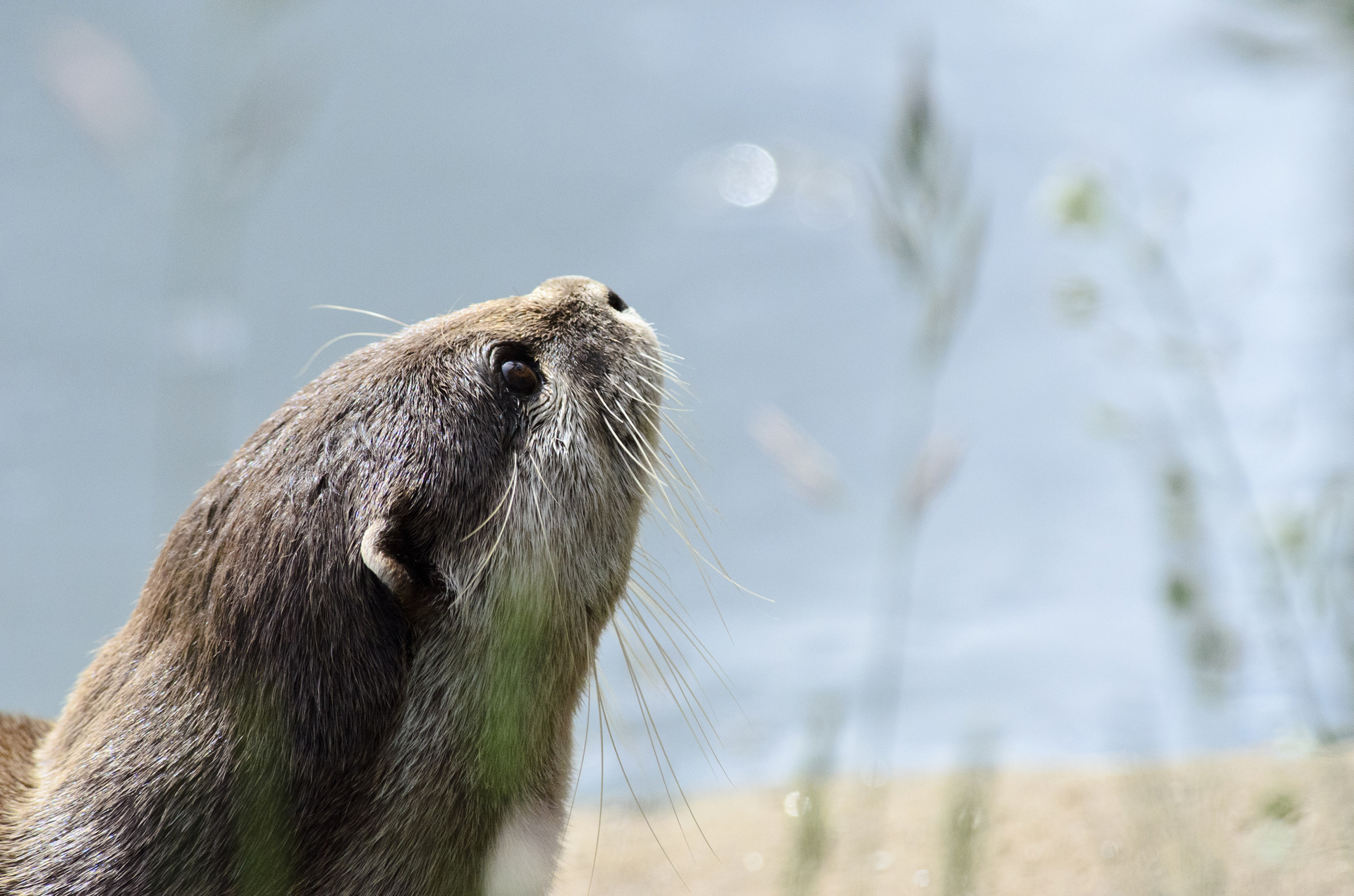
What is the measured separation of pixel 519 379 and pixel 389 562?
58 centimetres

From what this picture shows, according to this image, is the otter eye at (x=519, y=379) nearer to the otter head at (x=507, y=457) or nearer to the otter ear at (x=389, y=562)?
the otter head at (x=507, y=457)

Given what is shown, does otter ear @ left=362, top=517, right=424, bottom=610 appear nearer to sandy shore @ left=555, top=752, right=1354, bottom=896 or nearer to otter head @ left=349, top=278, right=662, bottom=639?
otter head @ left=349, top=278, right=662, bottom=639

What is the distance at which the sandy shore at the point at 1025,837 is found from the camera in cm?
160

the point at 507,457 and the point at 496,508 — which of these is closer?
the point at 496,508

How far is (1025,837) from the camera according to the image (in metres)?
3.79

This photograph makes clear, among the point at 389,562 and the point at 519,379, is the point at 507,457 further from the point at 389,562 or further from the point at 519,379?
the point at 389,562

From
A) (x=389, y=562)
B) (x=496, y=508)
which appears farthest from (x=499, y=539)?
(x=389, y=562)

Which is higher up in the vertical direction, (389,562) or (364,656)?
(389,562)

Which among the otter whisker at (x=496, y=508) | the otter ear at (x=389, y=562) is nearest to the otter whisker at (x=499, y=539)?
the otter whisker at (x=496, y=508)

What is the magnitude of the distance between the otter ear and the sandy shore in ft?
2.10

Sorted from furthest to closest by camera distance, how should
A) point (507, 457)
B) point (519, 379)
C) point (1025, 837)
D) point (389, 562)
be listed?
1. point (1025, 837)
2. point (519, 379)
3. point (507, 457)
4. point (389, 562)

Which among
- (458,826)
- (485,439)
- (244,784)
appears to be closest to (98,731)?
(244,784)

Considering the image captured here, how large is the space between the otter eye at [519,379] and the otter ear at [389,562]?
448mm

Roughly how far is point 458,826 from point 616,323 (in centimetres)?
120
